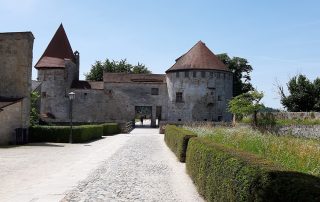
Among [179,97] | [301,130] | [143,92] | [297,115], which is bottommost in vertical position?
[301,130]

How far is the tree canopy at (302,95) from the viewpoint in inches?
1854

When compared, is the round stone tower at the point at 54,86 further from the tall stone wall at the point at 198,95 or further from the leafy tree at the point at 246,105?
the leafy tree at the point at 246,105

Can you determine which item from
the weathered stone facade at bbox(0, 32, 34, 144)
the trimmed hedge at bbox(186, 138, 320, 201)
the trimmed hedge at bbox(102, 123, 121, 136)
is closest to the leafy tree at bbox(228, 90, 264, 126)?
the trimmed hedge at bbox(102, 123, 121, 136)

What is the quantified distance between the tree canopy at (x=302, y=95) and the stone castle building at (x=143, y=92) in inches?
373

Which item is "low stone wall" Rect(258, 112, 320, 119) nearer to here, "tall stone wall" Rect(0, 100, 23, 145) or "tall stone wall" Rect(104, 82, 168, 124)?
"tall stone wall" Rect(104, 82, 168, 124)

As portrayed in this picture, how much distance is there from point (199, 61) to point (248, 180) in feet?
163

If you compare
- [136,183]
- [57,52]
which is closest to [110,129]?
[57,52]

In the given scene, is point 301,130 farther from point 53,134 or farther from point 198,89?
point 53,134

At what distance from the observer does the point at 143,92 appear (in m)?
56.6

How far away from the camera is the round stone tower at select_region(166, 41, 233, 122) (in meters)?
53.8

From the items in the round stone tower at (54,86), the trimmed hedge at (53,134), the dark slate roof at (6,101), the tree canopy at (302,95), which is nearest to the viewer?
the dark slate roof at (6,101)

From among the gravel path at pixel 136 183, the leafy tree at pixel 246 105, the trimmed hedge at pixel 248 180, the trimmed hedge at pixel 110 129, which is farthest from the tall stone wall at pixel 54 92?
the trimmed hedge at pixel 248 180

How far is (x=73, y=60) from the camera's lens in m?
60.5

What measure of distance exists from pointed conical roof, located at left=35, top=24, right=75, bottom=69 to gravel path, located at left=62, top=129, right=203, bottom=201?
4311 centimetres
